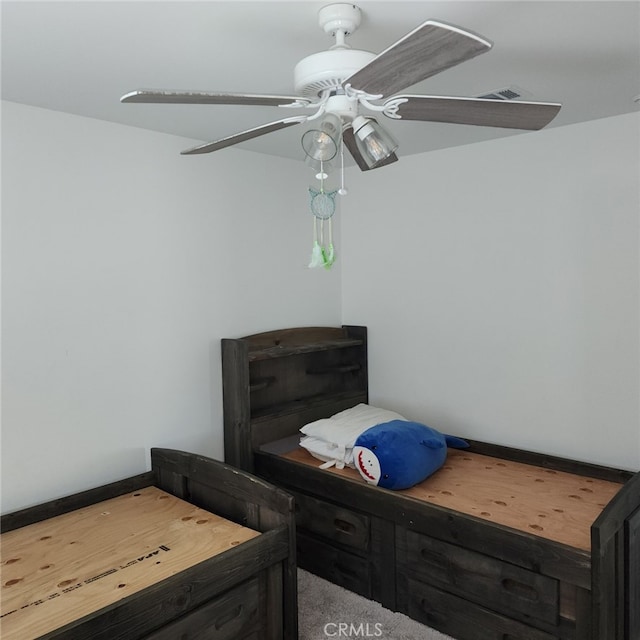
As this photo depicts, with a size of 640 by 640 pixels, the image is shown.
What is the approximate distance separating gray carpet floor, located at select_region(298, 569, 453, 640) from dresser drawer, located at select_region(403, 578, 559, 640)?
0.15 ft

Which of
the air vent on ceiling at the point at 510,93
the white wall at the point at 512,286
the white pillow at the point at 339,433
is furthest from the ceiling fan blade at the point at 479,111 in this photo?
the white pillow at the point at 339,433

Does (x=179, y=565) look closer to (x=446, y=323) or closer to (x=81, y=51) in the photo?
(x=81, y=51)

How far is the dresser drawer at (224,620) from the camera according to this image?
1701 mm

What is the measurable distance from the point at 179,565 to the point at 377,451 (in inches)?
38.3

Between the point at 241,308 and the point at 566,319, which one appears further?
A: the point at 241,308

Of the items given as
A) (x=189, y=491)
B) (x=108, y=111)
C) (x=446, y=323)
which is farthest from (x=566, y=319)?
(x=108, y=111)

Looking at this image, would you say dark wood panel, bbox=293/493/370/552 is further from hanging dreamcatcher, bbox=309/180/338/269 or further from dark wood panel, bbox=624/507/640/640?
hanging dreamcatcher, bbox=309/180/338/269

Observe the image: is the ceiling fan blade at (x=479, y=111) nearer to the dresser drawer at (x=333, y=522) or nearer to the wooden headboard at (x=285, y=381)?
the wooden headboard at (x=285, y=381)

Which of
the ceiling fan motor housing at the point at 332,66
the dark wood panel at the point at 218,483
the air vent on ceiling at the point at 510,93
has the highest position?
the air vent on ceiling at the point at 510,93

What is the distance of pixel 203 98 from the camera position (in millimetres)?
1285

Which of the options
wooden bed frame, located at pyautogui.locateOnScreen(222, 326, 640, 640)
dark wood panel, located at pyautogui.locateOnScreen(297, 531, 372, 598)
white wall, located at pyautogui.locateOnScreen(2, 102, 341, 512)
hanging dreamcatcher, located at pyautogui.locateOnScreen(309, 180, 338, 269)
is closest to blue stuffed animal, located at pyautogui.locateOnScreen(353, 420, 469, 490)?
wooden bed frame, located at pyautogui.locateOnScreen(222, 326, 640, 640)

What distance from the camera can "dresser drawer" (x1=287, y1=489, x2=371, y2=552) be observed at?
8.12 ft

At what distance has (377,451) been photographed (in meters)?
2.43

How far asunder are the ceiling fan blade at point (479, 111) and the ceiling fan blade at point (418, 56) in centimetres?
12
